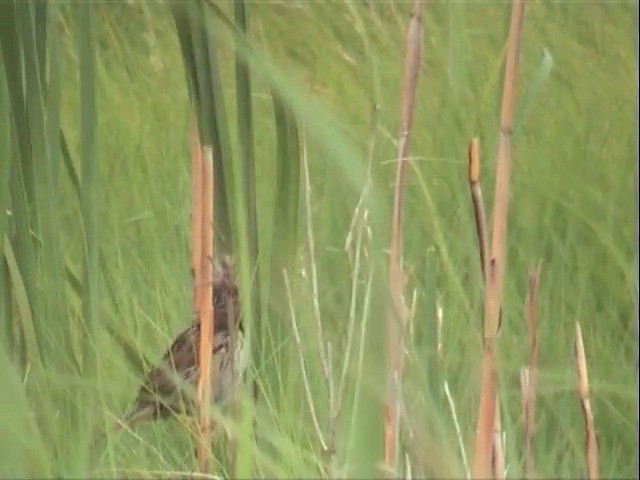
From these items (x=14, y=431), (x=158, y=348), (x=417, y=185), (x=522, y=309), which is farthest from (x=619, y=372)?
(x=14, y=431)

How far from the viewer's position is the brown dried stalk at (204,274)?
2.40 feet

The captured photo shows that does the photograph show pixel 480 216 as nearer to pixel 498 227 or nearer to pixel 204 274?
pixel 498 227

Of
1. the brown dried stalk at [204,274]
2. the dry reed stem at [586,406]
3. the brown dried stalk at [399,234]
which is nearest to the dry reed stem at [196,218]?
the brown dried stalk at [204,274]

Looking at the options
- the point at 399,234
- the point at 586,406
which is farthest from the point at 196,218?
the point at 586,406

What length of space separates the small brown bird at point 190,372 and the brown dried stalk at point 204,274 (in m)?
0.02

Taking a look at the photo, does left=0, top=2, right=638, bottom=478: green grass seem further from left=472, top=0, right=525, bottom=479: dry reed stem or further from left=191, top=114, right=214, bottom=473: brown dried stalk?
left=472, top=0, right=525, bottom=479: dry reed stem

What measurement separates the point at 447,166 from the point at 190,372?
26cm

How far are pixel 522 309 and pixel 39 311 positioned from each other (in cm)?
36

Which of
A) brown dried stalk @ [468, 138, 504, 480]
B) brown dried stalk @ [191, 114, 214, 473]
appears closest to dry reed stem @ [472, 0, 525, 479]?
brown dried stalk @ [468, 138, 504, 480]

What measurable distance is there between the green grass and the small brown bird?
0.08ft

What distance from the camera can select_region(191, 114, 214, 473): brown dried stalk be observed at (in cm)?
73

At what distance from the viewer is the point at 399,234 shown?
0.65 meters

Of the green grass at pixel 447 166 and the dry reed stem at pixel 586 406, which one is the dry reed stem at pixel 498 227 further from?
the green grass at pixel 447 166

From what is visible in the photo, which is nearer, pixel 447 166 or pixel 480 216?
pixel 480 216
